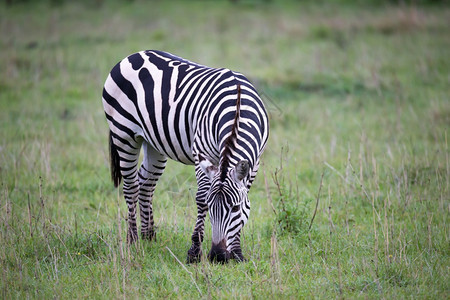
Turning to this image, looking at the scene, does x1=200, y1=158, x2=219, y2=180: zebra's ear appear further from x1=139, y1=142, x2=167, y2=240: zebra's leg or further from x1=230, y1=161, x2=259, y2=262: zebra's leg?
x1=139, y1=142, x2=167, y2=240: zebra's leg

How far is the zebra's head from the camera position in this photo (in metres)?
4.25

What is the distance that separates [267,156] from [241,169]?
14.8 feet

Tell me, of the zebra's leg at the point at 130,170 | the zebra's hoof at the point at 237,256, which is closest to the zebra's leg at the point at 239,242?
the zebra's hoof at the point at 237,256

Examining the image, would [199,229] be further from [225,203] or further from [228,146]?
[228,146]

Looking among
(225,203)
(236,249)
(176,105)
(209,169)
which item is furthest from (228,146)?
(176,105)

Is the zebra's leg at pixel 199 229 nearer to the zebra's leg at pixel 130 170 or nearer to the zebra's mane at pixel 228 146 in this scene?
the zebra's mane at pixel 228 146

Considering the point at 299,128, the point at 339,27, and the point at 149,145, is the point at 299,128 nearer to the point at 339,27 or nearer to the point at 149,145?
the point at 149,145

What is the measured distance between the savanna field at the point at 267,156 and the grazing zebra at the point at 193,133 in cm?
38

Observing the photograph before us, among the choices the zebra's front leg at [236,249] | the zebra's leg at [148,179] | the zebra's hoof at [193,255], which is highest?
the zebra's leg at [148,179]

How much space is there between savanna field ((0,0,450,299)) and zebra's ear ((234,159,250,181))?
757 mm

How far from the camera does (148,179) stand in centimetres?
610

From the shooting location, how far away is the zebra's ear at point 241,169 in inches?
162

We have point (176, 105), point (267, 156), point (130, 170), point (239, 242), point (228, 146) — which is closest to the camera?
point (228, 146)

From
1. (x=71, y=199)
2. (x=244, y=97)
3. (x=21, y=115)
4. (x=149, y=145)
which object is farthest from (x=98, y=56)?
(x=244, y=97)
